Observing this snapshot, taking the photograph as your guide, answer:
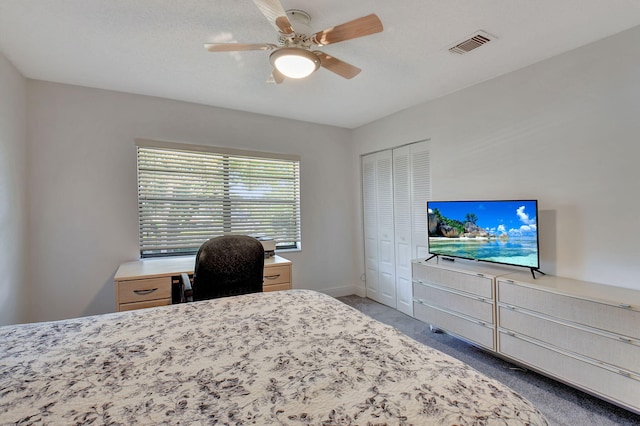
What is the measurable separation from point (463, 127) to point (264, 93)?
2.06m

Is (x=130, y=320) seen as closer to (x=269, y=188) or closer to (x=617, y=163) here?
(x=269, y=188)

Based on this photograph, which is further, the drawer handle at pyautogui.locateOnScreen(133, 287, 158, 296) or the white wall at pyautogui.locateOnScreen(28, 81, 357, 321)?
the white wall at pyautogui.locateOnScreen(28, 81, 357, 321)

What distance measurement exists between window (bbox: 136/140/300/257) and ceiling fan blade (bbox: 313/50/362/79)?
187cm

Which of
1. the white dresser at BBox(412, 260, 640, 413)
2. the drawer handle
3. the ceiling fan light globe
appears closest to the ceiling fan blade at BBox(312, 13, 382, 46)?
the ceiling fan light globe

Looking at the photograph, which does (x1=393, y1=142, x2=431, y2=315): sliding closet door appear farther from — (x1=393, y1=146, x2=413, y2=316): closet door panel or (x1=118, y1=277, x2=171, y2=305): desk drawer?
(x1=118, y1=277, x2=171, y2=305): desk drawer

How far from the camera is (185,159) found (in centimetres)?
338

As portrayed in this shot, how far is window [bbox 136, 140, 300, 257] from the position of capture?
3227mm

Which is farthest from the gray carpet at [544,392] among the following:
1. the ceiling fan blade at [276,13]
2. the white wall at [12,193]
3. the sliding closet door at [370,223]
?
the white wall at [12,193]

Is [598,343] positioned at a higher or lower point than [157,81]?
lower

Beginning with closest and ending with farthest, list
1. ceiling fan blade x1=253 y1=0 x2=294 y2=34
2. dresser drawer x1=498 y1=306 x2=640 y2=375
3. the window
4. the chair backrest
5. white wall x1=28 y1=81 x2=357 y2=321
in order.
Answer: ceiling fan blade x1=253 y1=0 x2=294 y2=34 → dresser drawer x1=498 y1=306 x2=640 y2=375 → the chair backrest → white wall x1=28 y1=81 x2=357 y2=321 → the window

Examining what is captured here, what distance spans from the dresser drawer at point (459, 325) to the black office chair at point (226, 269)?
5.57 ft

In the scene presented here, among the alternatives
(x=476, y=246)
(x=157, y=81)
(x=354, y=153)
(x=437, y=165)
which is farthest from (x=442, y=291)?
(x=157, y=81)

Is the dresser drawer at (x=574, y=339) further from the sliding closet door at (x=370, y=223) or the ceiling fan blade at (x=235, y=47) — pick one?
the ceiling fan blade at (x=235, y=47)

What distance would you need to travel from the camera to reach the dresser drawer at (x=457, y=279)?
2.47m
